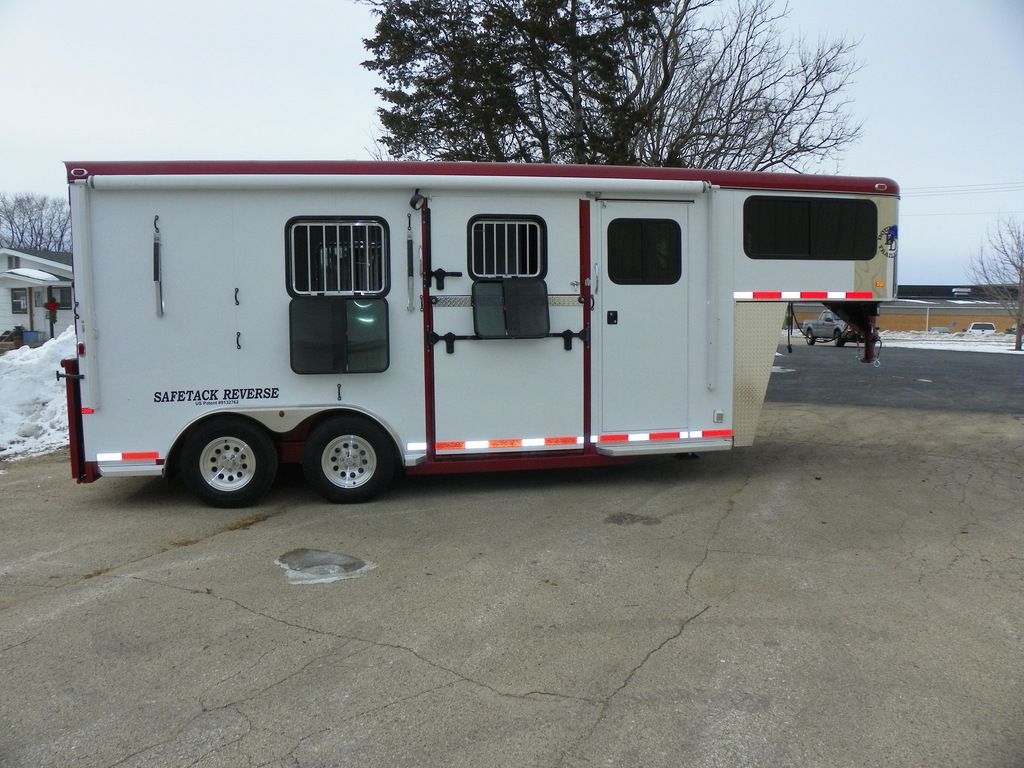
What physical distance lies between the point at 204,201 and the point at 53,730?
15.1 feet

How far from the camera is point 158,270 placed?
6.78 m

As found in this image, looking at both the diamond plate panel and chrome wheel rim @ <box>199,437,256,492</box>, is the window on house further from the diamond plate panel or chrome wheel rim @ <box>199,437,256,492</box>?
the diamond plate panel

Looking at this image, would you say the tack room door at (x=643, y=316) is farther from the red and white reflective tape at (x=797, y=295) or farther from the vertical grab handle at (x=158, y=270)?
the vertical grab handle at (x=158, y=270)

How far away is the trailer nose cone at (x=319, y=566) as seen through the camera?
5.35 m

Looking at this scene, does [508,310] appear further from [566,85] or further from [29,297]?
[29,297]

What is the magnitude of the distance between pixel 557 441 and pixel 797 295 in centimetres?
280

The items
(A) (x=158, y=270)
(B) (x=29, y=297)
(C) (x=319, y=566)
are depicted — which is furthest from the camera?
(B) (x=29, y=297)

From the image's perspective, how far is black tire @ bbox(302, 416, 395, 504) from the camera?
7.14 metres

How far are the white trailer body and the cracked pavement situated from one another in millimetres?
602

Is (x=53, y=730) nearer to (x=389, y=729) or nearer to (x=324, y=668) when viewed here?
(x=324, y=668)

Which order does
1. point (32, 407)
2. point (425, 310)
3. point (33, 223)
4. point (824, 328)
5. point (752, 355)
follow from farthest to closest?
point (33, 223)
point (824, 328)
point (32, 407)
point (752, 355)
point (425, 310)

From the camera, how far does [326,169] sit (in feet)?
22.7

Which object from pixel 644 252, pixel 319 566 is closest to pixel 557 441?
pixel 644 252

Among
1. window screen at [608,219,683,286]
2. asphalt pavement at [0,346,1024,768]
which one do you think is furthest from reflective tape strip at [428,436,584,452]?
window screen at [608,219,683,286]
